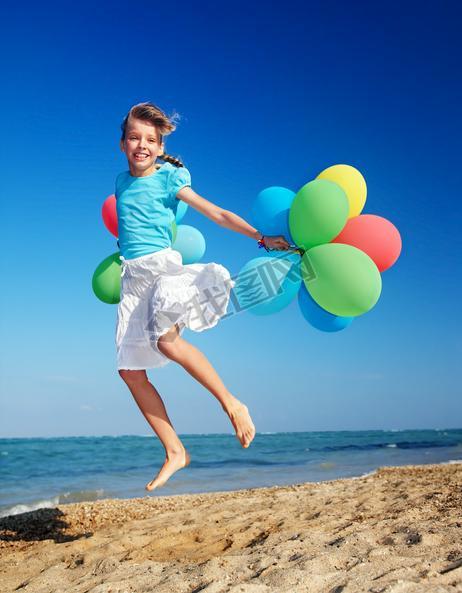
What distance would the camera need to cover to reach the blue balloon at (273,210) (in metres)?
3.86

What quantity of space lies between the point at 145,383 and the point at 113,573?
1.14 meters

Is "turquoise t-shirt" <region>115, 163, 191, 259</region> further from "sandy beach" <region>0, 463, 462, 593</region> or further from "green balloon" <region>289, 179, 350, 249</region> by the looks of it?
"sandy beach" <region>0, 463, 462, 593</region>

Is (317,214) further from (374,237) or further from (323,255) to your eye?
(374,237)

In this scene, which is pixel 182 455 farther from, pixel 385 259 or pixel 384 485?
pixel 384 485

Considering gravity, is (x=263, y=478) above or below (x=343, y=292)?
below

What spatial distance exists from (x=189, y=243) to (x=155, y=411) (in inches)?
55.5

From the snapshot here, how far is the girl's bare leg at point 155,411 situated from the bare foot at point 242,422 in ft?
1.57

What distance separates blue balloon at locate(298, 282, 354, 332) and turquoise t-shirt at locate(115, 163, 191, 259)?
114 cm

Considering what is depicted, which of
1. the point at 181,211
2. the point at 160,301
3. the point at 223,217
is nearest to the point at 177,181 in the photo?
the point at 223,217

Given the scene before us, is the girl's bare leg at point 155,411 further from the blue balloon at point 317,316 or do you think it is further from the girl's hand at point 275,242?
the blue balloon at point 317,316

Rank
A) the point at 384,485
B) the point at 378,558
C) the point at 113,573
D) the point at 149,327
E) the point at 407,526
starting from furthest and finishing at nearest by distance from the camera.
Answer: the point at 384,485
the point at 407,526
the point at 113,573
the point at 149,327
the point at 378,558

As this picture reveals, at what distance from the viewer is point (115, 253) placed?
4.20 m

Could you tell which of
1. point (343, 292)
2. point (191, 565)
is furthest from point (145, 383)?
point (343, 292)

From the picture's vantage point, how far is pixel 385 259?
3939 mm
